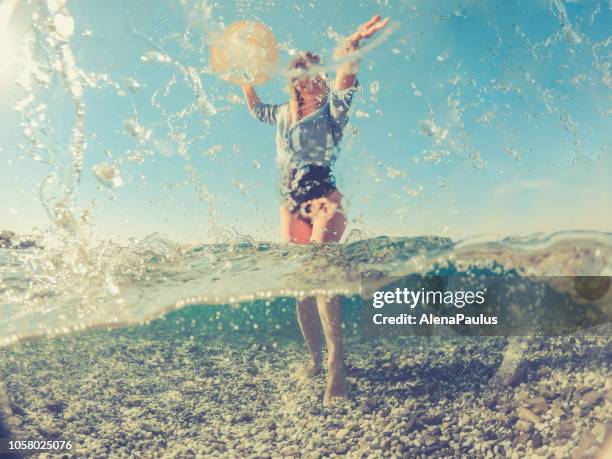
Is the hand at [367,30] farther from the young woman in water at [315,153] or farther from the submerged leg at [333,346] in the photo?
the submerged leg at [333,346]

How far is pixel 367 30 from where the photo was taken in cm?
393

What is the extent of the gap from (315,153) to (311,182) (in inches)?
11.6

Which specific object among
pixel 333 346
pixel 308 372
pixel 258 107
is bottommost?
pixel 308 372

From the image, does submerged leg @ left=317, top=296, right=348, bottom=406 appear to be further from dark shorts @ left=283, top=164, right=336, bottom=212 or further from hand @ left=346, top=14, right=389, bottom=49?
hand @ left=346, top=14, right=389, bottom=49

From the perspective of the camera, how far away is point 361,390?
501 cm

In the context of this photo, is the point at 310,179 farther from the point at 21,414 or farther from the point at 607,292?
the point at 607,292

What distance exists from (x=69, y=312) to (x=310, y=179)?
466 centimetres

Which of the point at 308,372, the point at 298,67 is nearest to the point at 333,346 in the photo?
the point at 308,372

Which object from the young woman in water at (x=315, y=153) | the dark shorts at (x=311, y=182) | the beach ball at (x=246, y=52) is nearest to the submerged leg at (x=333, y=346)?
the young woman in water at (x=315, y=153)

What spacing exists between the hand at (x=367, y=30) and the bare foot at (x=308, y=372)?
12.4ft

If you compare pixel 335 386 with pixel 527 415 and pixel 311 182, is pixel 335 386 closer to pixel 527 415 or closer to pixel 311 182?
pixel 527 415

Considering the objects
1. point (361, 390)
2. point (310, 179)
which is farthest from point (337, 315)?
point (310, 179)

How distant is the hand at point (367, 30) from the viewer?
12.8 feet

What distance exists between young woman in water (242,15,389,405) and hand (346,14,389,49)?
0.25 feet
